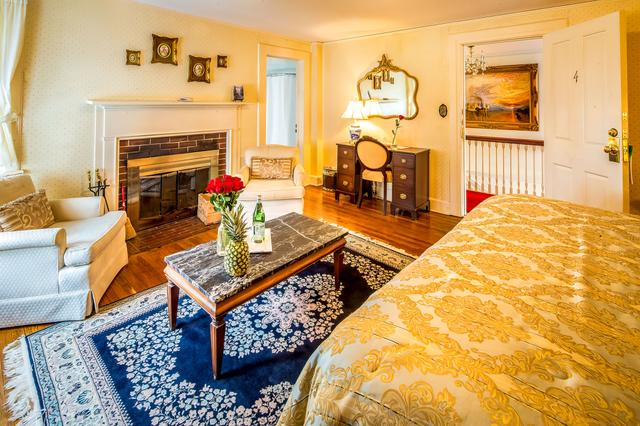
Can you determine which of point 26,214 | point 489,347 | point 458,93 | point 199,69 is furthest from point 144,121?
point 489,347

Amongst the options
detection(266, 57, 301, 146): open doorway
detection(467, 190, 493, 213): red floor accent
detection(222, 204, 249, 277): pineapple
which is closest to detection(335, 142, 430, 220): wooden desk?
detection(467, 190, 493, 213): red floor accent

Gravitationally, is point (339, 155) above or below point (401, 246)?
above

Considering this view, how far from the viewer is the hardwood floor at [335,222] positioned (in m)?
2.58

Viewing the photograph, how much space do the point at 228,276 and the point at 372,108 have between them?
397cm

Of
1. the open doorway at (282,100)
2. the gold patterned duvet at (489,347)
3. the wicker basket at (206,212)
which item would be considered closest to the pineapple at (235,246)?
the gold patterned duvet at (489,347)

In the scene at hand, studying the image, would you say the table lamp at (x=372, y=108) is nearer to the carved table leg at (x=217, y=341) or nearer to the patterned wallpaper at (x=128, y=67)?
the patterned wallpaper at (x=128, y=67)

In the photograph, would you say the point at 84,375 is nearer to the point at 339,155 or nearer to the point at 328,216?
the point at 328,216

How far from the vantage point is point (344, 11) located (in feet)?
12.8

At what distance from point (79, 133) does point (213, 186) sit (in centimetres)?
238

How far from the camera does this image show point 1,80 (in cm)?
278

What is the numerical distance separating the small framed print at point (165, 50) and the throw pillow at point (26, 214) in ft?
6.65

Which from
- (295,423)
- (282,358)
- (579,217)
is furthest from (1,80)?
(579,217)

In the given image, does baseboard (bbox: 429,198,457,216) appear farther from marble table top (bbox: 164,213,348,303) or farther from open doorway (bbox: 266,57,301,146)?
open doorway (bbox: 266,57,301,146)

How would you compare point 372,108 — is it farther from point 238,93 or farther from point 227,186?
point 227,186
